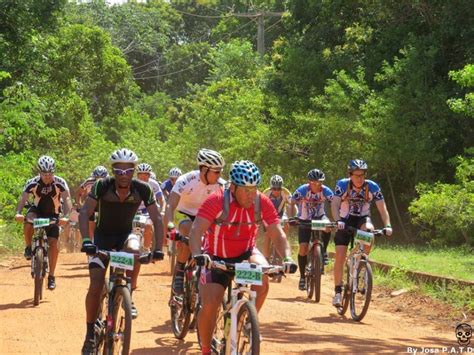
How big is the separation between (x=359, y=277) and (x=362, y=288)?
0.67ft

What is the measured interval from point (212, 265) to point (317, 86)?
21482 millimetres

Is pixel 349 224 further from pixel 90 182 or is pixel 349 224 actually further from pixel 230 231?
pixel 90 182

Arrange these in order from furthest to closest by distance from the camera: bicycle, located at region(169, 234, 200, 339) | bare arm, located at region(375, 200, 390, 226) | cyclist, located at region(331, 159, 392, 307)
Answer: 1. cyclist, located at region(331, 159, 392, 307)
2. bare arm, located at region(375, 200, 390, 226)
3. bicycle, located at region(169, 234, 200, 339)

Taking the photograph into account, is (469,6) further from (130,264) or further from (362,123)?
(130,264)

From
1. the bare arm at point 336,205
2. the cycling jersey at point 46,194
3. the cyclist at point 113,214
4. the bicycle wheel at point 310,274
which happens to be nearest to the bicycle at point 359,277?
the bare arm at point 336,205

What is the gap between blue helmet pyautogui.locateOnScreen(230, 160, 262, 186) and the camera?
7.62m

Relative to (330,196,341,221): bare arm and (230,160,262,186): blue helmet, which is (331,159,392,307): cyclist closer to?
(330,196,341,221): bare arm

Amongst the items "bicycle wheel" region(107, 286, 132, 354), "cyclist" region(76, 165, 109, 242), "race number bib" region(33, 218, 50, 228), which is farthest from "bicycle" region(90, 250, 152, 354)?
"cyclist" region(76, 165, 109, 242)

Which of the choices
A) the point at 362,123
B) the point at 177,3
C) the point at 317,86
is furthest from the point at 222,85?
the point at 177,3

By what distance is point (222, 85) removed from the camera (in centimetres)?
4281

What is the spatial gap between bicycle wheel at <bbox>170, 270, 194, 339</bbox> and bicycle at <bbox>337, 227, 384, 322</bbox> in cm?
312

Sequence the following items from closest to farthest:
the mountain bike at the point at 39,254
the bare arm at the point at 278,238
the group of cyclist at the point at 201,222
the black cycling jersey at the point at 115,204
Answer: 1. the group of cyclist at the point at 201,222
2. the bare arm at the point at 278,238
3. the black cycling jersey at the point at 115,204
4. the mountain bike at the point at 39,254

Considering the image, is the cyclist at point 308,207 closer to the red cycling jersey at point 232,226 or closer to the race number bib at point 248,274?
the red cycling jersey at point 232,226

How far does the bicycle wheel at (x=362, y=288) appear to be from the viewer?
1228 centimetres
